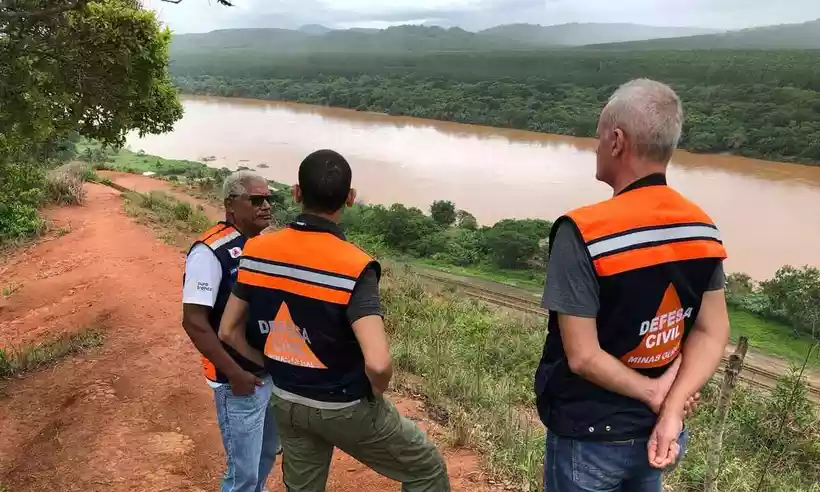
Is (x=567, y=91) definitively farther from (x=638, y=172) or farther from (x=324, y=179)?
(x=638, y=172)

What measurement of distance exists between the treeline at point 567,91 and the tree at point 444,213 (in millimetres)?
16522

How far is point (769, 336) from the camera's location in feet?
42.2

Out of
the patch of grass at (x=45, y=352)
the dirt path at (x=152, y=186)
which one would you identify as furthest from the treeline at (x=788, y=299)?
the patch of grass at (x=45, y=352)

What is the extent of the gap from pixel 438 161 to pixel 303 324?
2969 cm

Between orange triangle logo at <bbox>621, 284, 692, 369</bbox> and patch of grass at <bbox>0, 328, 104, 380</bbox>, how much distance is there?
181 inches

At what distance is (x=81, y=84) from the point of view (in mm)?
4691

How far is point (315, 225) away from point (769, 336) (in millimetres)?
13560

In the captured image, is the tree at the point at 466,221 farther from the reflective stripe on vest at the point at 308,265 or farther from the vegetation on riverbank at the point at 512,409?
the reflective stripe on vest at the point at 308,265

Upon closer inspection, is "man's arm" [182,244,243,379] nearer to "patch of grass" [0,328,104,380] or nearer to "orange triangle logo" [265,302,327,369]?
"orange triangle logo" [265,302,327,369]

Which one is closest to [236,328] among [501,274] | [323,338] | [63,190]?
[323,338]

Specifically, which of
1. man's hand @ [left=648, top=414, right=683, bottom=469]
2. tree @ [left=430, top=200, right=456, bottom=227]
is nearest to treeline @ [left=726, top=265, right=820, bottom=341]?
tree @ [left=430, top=200, right=456, bottom=227]

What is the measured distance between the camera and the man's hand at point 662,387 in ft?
4.81

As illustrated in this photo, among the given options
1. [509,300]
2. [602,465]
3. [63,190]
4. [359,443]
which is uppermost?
[602,465]

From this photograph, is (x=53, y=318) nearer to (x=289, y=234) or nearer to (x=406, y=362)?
(x=406, y=362)
